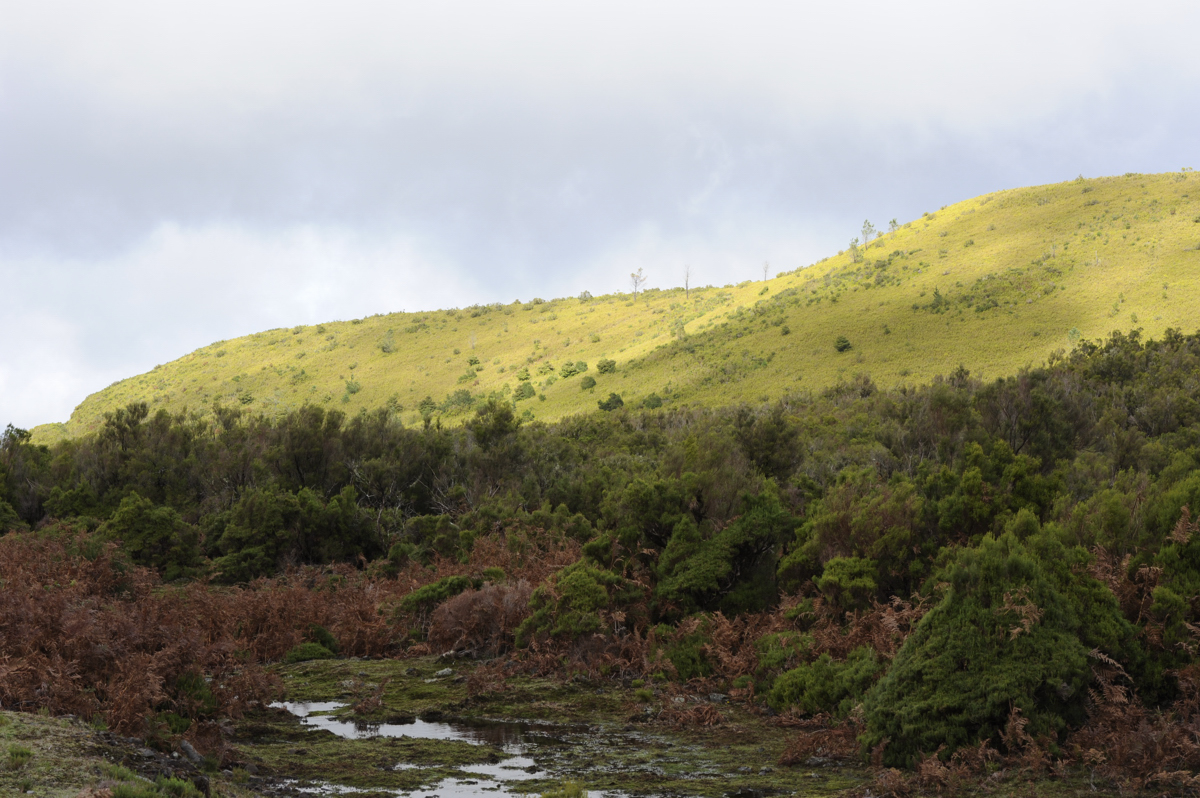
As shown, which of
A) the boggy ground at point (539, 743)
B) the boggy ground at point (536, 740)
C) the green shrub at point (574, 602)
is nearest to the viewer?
the boggy ground at point (539, 743)

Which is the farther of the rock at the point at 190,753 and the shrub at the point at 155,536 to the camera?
the shrub at the point at 155,536

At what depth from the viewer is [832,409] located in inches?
1144

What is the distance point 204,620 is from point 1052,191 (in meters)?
76.8

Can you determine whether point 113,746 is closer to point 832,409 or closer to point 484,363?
point 832,409

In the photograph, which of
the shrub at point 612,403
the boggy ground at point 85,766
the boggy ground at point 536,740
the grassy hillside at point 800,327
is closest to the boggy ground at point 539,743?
the boggy ground at point 536,740

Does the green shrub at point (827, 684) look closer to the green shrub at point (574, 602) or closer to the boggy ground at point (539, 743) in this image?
the boggy ground at point (539, 743)

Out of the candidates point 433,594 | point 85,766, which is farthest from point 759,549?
point 85,766

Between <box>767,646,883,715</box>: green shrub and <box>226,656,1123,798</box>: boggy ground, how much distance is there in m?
0.25

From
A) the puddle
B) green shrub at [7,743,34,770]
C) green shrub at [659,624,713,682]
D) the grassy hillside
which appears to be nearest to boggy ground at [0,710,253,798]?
green shrub at [7,743,34,770]

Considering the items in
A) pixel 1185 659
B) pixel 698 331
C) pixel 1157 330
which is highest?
pixel 698 331

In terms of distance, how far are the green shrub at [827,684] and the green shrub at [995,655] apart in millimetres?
430

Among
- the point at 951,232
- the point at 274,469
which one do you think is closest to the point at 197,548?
the point at 274,469

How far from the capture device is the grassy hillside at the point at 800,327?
46094mm

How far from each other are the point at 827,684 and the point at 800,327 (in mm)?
49799
